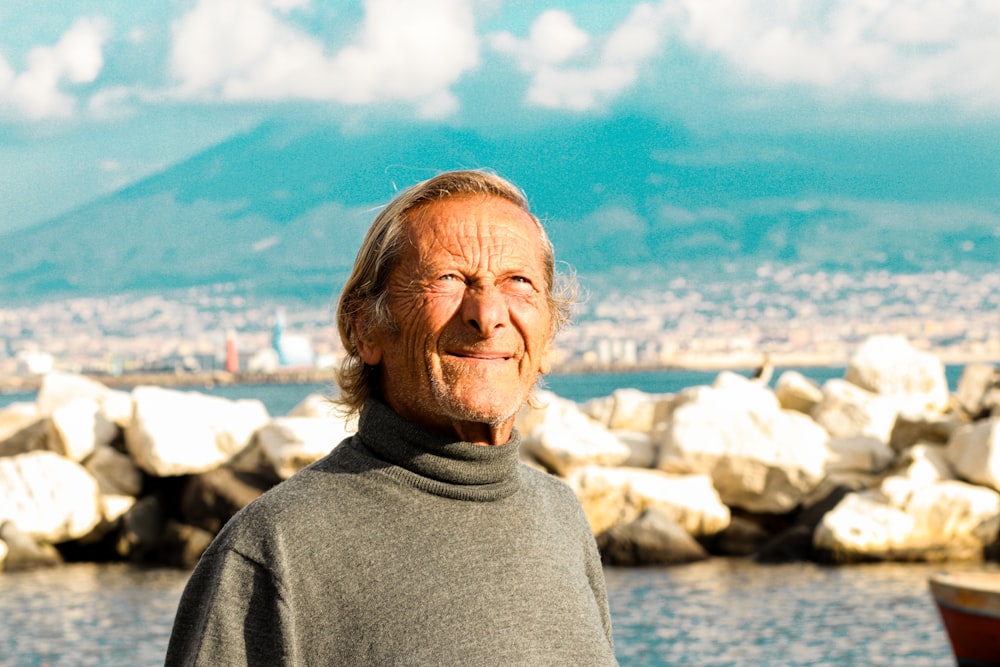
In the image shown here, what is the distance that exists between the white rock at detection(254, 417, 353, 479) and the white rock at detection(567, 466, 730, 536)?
306 centimetres

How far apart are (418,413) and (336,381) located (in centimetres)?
29

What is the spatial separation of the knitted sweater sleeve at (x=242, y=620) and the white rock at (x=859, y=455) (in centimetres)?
1746

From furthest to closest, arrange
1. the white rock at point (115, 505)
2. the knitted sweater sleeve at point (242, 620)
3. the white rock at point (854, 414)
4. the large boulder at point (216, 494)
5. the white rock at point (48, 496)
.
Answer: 1. the white rock at point (854, 414)
2. the white rock at point (115, 505)
3. the white rock at point (48, 496)
4. the large boulder at point (216, 494)
5. the knitted sweater sleeve at point (242, 620)

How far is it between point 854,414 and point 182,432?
9.19 m

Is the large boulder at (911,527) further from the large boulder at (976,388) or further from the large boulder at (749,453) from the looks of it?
the large boulder at (976,388)

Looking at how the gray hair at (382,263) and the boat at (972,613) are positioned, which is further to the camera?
the boat at (972,613)

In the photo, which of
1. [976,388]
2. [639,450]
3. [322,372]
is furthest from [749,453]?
[322,372]

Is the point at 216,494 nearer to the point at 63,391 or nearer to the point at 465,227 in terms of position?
the point at 63,391

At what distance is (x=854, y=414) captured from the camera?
20.6 meters

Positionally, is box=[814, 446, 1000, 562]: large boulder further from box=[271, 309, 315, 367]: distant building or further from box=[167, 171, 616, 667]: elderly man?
box=[271, 309, 315, 367]: distant building

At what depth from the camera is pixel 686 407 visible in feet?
61.5

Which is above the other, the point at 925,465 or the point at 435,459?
the point at 435,459

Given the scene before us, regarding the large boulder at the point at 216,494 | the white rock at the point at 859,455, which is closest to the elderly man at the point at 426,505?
the large boulder at the point at 216,494

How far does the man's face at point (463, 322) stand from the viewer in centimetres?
189
